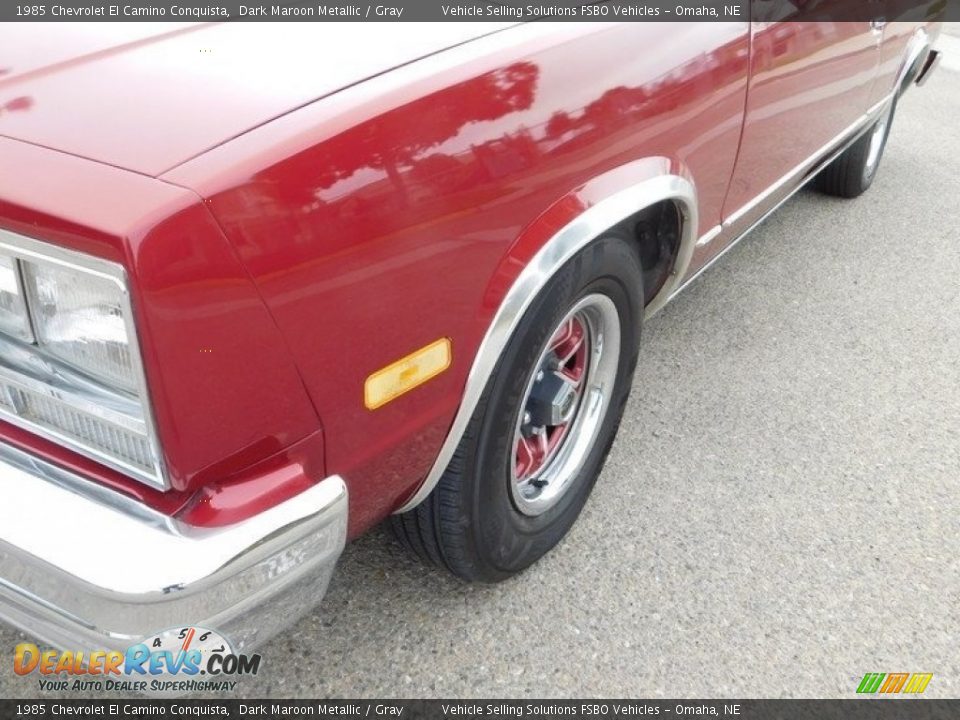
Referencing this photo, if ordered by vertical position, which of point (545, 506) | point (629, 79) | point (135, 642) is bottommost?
point (545, 506)

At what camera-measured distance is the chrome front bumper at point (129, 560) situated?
1.19m

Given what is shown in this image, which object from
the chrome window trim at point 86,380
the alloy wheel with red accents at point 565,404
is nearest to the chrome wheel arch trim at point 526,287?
the alloy wheel with red accents at point 565,404

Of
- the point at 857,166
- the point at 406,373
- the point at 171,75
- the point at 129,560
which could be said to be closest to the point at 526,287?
the point at 406,373

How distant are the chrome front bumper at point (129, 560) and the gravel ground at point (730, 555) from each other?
2.03 feet

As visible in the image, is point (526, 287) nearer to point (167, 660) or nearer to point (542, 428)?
point (542, 428)

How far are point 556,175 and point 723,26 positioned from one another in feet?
2.51

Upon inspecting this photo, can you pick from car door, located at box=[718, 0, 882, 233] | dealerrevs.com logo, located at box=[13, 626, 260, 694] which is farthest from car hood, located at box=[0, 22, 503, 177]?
car door, located at box=[718, 0, 882, 233]

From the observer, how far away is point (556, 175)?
1.61 metres

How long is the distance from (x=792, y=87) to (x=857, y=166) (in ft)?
6.96

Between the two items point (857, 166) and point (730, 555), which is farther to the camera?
point (857, 166)

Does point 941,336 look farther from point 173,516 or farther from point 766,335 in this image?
point 173,516

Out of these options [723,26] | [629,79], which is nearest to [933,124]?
[723,26]

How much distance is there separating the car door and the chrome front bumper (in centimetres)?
155

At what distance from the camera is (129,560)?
119cm
